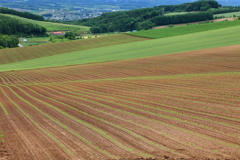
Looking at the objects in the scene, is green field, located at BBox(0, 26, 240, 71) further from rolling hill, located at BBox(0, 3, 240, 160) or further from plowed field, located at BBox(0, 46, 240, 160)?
plowed field, located at BBox(0, 46, 240, 160)

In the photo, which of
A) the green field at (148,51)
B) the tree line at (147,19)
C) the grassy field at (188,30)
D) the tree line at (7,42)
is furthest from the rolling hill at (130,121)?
the tree line at (147,19)

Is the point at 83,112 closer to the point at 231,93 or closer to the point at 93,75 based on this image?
the point at 231,93

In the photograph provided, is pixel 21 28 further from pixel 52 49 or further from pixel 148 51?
pixel 148 51

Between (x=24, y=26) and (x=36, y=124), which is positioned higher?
(x=24, y=26)

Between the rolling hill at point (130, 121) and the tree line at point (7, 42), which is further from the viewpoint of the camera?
the tree line at point (7, 42)

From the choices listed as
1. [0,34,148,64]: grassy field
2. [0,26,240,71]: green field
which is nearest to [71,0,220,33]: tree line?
[0,34,148,64]: grassy field

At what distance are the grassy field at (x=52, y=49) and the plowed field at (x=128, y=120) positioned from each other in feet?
189

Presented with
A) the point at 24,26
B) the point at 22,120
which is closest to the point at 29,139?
the point at 22,120

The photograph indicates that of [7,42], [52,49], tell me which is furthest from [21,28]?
[52,49]

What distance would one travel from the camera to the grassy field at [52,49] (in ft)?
269

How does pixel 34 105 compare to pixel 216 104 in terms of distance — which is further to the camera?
pixel 34 105

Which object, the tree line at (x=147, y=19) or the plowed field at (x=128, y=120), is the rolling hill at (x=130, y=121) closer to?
the plowed field at (x=128, y=120)

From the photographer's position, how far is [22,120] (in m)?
17.7

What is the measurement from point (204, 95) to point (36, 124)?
38.3ft
